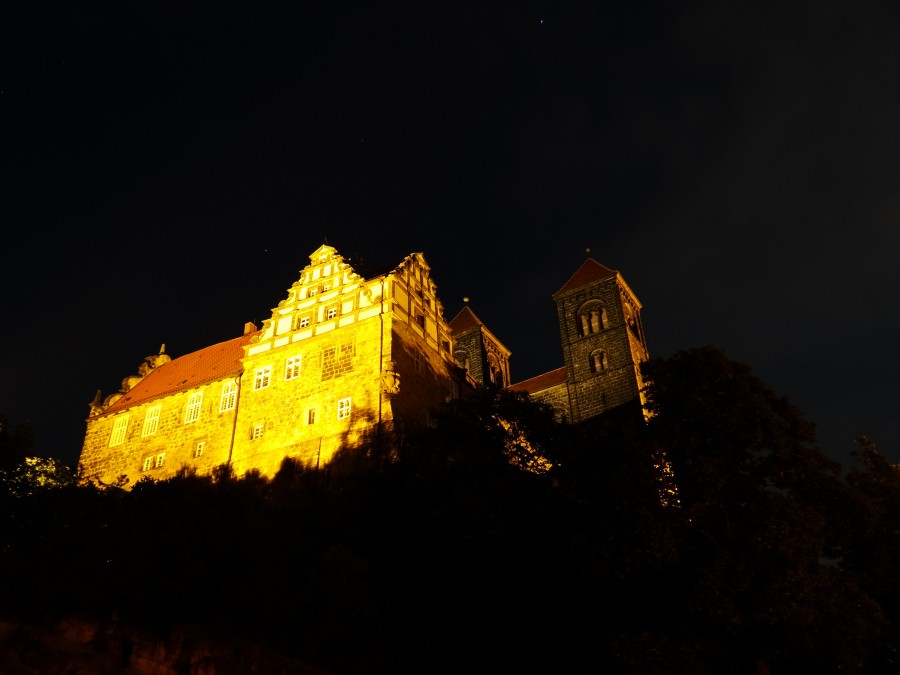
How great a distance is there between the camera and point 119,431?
133ft

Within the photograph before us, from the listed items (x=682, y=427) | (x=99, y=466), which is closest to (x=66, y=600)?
(x=682, y=427)

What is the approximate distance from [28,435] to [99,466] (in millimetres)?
5606

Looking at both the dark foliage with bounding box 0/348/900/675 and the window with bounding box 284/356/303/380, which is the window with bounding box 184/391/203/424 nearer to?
the window with bounding box 284/356/303/380

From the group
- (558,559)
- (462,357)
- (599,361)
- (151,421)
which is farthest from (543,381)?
(558,559)

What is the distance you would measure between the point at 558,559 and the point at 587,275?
175ft

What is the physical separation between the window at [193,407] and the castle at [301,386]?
0.23 ft

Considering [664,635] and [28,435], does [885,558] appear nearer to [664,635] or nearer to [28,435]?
[664,635]

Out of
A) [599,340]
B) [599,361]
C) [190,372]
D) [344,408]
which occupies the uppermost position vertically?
[599,340]

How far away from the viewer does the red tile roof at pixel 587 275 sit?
2729 inches

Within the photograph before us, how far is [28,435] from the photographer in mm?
34812

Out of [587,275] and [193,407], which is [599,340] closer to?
[587,275]

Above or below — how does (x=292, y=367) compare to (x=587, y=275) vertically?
below

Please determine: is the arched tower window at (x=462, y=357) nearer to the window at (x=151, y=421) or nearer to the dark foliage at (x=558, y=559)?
the window at (x=151, y=421)

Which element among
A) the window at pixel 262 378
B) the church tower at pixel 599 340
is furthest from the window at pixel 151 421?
Result: the church tower at pixel 599 340
